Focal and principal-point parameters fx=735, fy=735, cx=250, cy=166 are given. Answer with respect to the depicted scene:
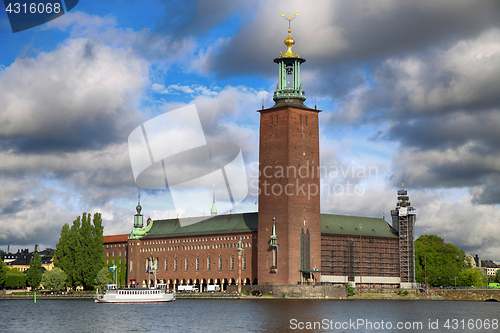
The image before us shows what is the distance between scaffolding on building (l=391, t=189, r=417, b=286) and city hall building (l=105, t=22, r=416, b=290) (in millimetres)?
177

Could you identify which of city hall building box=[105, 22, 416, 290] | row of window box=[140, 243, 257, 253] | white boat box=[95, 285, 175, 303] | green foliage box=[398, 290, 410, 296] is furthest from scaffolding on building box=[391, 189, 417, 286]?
white boat box=[95, 285, 175, 303]

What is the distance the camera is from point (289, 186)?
363ft

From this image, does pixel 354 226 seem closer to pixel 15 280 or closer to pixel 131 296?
pixel 131 296

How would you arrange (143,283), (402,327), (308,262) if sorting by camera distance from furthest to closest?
(143,283), (308,262), (402,327)

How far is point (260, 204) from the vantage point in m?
115

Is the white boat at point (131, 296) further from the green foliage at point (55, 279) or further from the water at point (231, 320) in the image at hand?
the green foliage at point (55, 279)

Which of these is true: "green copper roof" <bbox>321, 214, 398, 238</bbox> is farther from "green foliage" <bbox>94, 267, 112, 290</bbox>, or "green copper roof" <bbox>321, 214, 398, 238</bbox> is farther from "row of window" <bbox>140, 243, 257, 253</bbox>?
"green foliage" <bbox>94, 267, 112, 290</bbox>

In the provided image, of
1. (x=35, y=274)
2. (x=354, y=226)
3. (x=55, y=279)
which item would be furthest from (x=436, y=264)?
(x=35, y=274)

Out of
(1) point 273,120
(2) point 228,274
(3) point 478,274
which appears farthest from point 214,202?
(3) point 478,274

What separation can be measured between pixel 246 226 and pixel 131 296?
32014mm

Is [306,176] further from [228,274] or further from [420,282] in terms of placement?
[420,282]

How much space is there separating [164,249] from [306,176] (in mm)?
38204

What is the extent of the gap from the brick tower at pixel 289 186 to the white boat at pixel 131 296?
19443 mm

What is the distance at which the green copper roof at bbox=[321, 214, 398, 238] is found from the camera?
124 m
